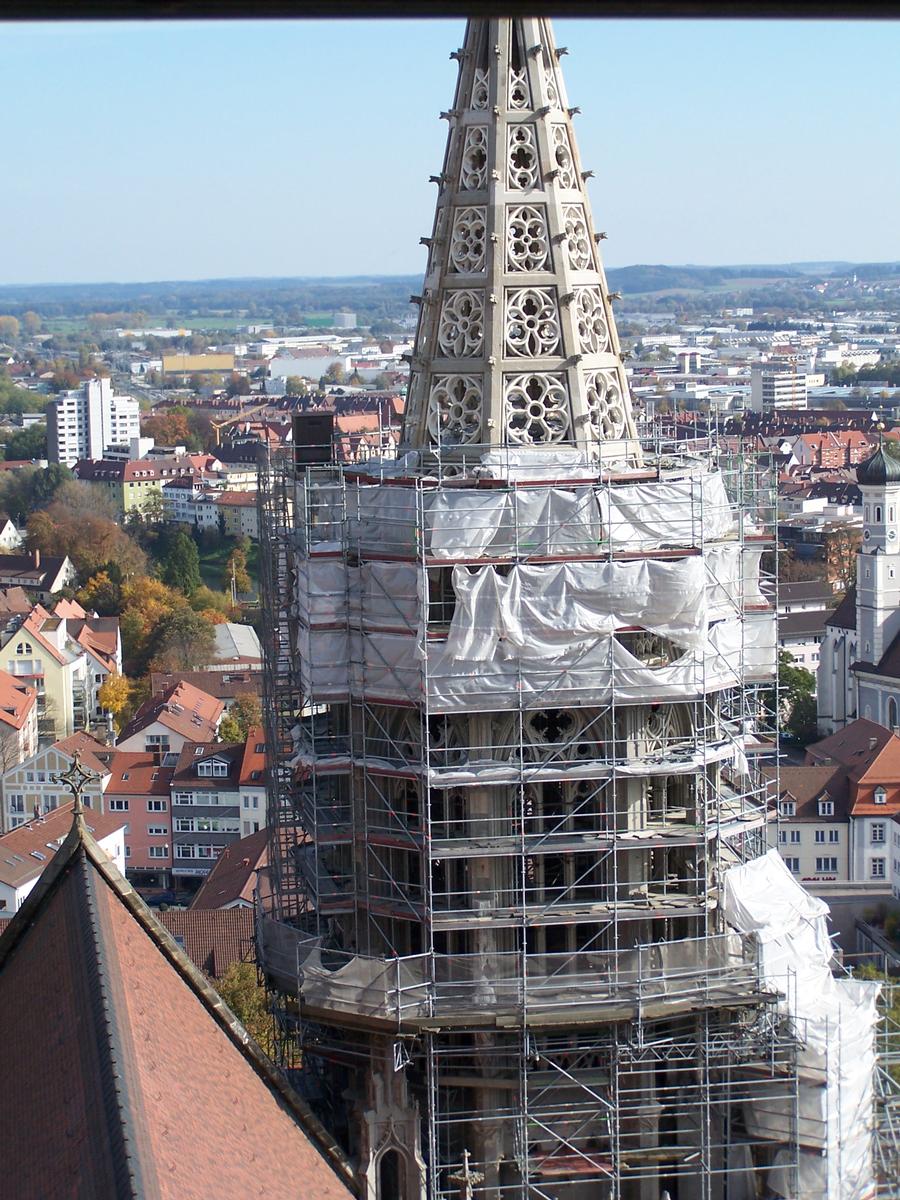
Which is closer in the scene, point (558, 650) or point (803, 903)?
point (558, 650)

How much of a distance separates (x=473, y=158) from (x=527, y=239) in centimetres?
92

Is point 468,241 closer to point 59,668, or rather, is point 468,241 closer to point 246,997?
point 246,997

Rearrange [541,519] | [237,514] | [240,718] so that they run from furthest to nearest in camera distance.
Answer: [237,514] → [240,718] → [541,519]

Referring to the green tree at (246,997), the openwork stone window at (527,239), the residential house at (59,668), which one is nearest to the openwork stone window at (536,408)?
the openwork stone window at (527,239)

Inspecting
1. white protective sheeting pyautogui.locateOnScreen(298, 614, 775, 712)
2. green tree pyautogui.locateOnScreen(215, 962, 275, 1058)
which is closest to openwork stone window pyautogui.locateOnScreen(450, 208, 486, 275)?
white protective sheeting pyautogui.locateOnScreen(298, 614, 775, 712)

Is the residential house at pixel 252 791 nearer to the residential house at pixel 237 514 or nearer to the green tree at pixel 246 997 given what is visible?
the green tree at pixel 246 997

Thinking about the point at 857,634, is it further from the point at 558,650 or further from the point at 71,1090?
the point at 71,1090

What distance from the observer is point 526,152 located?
19.7 metres

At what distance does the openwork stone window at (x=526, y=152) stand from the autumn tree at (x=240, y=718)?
53.9 meters

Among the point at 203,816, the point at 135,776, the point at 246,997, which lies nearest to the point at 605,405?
the point at 246,997

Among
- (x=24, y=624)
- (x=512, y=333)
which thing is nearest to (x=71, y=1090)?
(x=512, y=333)

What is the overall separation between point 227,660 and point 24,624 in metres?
9.01

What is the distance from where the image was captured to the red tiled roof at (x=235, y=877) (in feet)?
170

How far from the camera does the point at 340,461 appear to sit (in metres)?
22.4
